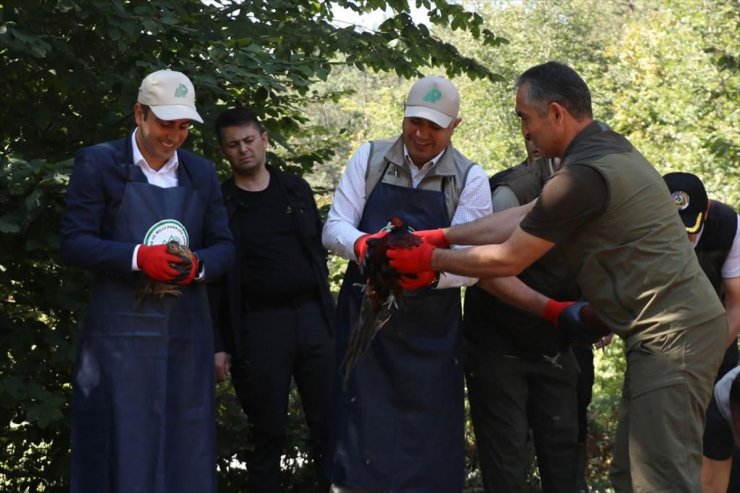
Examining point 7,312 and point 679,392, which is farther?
point 7,312

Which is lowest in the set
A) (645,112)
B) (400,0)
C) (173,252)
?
(173,252)

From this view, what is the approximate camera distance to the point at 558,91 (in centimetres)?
441

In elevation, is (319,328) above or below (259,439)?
above

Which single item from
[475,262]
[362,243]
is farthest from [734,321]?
[362,243]

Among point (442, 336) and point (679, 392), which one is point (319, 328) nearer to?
point (442, 336)

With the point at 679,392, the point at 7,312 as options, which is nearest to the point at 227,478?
the point at 7,312

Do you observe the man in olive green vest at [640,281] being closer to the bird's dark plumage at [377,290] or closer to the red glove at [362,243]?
the bird's dark plumage at [377,290]

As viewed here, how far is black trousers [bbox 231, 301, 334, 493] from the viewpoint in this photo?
570 centimetres

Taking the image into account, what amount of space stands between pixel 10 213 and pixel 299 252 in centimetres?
143

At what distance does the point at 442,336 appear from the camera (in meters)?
5.08

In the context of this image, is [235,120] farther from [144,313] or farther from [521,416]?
[521,416]

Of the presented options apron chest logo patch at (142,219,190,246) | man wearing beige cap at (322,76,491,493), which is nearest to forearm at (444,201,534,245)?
man wearing beige cap at (322,76,491,493)

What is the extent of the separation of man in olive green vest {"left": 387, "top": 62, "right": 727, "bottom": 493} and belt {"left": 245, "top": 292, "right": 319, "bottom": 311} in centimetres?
167

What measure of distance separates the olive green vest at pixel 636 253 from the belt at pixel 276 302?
6.15ft
